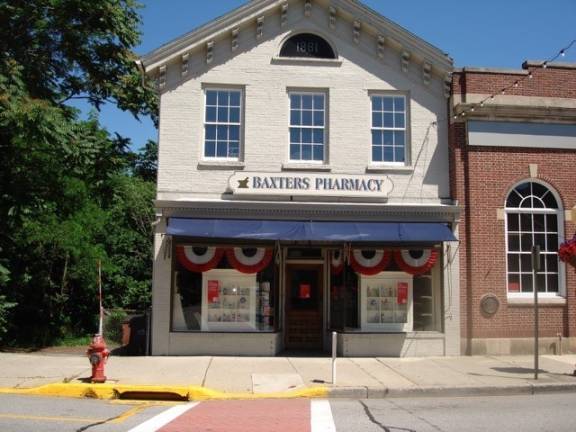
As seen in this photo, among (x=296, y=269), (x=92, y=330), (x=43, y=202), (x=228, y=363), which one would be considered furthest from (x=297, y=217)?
(x=92, y=330)

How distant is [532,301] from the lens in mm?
15727

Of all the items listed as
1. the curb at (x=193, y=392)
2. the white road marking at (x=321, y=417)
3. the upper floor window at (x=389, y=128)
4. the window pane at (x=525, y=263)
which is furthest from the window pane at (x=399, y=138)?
the white road marking at (x=321, y=417)

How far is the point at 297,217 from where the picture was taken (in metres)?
15.5

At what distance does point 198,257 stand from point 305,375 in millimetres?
4404

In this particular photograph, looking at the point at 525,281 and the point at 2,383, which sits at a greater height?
the point at 525,281

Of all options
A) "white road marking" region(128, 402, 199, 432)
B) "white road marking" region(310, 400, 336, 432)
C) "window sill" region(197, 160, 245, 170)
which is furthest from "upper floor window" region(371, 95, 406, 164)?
"white road marking" region(128, 402, 199, 432)

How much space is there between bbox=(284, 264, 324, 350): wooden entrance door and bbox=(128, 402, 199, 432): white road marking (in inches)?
252

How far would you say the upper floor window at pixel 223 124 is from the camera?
1586 centimetres

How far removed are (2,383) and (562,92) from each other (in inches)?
586

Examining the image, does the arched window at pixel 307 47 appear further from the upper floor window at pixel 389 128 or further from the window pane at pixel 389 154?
the window pane at pixel 389 154

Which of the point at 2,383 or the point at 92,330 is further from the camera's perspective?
the point at 92,330

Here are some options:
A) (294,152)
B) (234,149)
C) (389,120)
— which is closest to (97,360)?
(234,149)

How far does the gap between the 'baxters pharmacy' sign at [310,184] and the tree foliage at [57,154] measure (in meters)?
4.16

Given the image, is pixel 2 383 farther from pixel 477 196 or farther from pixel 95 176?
pixel 477 196
